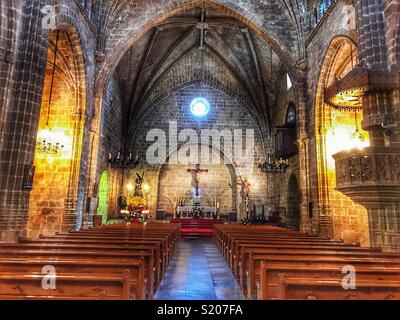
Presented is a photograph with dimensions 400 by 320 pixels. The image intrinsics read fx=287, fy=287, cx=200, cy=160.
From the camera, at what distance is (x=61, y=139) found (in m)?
12.3

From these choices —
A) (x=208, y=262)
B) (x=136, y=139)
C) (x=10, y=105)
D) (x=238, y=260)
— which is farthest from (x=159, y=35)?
(x=238, y=260)

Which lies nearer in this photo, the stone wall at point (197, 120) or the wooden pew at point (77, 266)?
the wooden pew at point (77, 266)

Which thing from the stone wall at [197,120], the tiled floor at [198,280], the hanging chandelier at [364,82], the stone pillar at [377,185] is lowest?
the tiled floor at [198,280]

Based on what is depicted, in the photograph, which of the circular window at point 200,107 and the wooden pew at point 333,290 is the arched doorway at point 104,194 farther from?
the wooden pew at point 333,290

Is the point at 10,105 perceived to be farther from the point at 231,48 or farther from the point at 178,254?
the point at 231,48

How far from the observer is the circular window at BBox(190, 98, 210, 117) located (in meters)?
23.5

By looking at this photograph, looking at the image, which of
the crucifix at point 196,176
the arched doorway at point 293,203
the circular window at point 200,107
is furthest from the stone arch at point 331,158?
the circular window at point 200,107

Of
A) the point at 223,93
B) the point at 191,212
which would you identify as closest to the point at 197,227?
the point at 191,212

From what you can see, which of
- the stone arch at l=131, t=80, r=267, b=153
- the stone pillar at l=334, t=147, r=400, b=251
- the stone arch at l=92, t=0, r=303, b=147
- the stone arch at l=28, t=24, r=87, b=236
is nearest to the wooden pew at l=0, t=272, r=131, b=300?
the stone pillar at l=334, t=147, r=400, b=251

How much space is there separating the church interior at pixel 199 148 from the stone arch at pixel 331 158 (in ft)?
0.20

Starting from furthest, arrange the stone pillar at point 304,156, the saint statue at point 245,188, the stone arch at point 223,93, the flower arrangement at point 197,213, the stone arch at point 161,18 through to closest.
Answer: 1. the stone arch at point 223,93
2. the saint statue at point 245,188
3. the flower arrangement at point 197,213
4. the stone arch at point 161,18
5. the stone pillar at point 304,156

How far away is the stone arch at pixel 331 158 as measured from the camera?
1158 cm

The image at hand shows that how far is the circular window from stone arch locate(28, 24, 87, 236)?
39.4ft

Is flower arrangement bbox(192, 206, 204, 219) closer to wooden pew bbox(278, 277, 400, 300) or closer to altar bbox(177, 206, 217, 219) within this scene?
altar bbox(177, 206, 217, 219)
